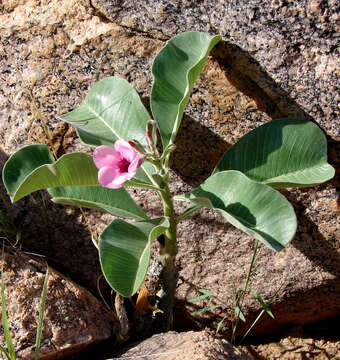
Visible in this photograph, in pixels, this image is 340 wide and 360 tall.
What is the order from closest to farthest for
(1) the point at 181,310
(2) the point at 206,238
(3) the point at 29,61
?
(3) the point at 29,61 → (2) the point at 206,238 → (1) the point at 181,310

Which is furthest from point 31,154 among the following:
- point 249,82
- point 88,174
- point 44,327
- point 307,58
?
point 307,58

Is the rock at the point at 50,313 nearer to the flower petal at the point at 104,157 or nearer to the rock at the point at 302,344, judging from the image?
the flower petal at the point at 104,157

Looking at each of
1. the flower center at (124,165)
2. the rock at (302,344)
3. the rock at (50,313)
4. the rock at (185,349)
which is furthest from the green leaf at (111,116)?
the rock at (302,344)

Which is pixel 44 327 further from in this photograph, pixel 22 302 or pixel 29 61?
pixel 29 61

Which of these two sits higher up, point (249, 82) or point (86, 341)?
point (249, 82)

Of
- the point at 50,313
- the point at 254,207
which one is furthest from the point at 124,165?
the point at 50,313

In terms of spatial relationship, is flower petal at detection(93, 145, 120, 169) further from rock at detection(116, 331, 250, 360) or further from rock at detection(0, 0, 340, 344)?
rock at detection(116, 331, 250, 360)

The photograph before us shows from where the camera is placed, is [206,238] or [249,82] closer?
[249,82]
